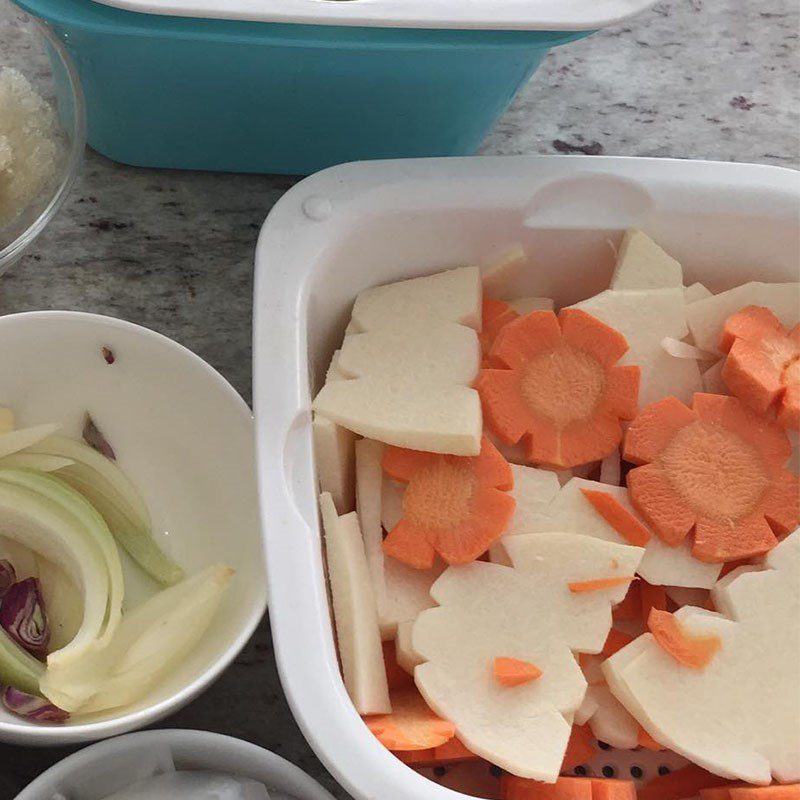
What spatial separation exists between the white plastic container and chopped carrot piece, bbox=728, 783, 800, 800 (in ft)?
0.65

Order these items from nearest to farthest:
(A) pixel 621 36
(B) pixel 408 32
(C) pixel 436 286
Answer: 1. (B) pixel 408 32
2. (C) pixel 436 286
3. (A) pixel 621 36

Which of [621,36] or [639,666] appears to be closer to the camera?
[639,666]

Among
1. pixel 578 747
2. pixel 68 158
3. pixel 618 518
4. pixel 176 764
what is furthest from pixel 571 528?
pixel 68 158

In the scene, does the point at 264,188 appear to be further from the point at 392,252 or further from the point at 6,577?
the point at 6,577

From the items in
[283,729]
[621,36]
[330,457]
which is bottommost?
[283,729]

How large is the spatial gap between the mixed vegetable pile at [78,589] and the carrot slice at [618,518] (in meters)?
0.26

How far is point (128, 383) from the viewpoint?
2.47ft

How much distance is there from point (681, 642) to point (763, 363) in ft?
0.70

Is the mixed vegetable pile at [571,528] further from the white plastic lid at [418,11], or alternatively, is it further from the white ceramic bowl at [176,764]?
the white plastic lid at [418,11]

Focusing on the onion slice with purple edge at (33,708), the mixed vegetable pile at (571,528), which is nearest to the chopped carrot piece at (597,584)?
the mixed vegetable pile at (571,528)

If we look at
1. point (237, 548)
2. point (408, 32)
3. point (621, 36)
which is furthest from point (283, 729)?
point (621, 36)

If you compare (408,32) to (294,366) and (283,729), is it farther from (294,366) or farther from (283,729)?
(283,729)

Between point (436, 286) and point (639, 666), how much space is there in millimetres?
294

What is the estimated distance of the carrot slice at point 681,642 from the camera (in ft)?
2.14
